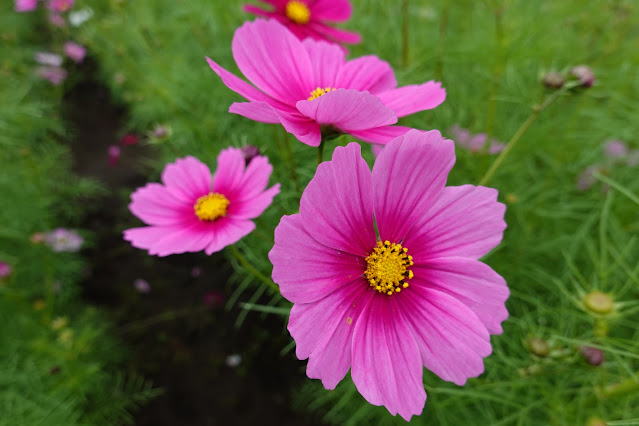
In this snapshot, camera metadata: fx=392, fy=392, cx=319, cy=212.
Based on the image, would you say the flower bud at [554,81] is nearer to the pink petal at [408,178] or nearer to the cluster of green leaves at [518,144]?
the cluster of green leaves at [518,144]

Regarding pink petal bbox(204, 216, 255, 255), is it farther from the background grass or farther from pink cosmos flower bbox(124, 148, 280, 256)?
the background grass

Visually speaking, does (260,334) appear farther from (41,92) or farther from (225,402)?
(41,92)

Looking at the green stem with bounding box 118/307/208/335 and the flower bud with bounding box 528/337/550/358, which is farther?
the green stem with bounding box 118/307/208/335

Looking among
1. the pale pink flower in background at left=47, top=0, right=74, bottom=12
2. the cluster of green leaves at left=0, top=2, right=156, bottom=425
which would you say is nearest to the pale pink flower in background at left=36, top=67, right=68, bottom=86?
the cluster of green leaves at left=0, top=2, right=156, bottom=425

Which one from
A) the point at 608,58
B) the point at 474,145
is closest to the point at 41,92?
the point at 474,145

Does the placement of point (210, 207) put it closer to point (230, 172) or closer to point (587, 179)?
point (230, 172)
